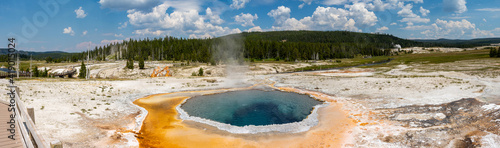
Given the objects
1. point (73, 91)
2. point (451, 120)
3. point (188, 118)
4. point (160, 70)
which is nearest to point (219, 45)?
point (160, 70)

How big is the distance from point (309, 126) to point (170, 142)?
1018 cm

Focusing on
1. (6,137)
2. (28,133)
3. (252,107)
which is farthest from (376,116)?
(6,137)

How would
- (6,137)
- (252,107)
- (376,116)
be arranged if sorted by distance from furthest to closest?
(252,107) → (376,116) → (6,137)

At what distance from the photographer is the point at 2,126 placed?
32.6ft

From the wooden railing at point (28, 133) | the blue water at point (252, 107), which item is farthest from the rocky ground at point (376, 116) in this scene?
the wooden railing at point (28, 133)

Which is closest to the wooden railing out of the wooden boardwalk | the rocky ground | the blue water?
the wooden boardwalk

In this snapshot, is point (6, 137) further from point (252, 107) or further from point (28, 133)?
point (252, 107)

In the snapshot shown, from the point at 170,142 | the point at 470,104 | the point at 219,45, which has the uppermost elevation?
the point at 219,45

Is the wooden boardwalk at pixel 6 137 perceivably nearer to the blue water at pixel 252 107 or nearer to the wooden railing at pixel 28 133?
the wooden railing at pixel 28 133

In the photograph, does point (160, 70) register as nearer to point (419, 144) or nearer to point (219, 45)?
point (219, 45)

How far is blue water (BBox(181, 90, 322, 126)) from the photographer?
21.3 meters

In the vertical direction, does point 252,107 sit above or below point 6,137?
below

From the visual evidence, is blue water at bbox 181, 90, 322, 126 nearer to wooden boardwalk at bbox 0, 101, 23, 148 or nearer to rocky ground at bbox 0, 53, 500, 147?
rocky ground at bbox 0, 53, 500, 147

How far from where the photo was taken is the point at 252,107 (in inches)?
1026
